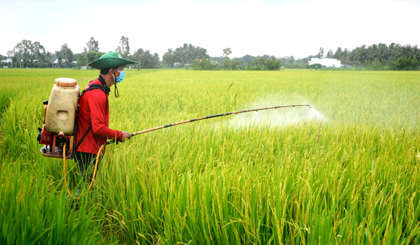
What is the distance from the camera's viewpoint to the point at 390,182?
1.99m

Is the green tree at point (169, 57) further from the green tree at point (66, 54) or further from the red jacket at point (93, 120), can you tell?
the red jacket at point (93, 120)

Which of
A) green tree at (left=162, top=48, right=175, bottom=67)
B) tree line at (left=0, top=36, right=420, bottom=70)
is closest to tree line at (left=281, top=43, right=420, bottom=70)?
tree line at (left=0, top=36, right=420, bottom=70)

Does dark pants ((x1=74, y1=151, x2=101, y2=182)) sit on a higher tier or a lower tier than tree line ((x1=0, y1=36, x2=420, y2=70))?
lower

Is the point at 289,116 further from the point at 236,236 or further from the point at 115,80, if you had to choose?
the point at 236,236

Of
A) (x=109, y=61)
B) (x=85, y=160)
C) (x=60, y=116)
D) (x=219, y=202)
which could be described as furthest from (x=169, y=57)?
(x=219, y=202)

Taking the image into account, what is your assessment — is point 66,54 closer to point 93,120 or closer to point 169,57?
point 169,57

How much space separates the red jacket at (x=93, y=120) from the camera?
228cm

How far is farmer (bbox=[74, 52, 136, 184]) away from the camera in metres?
2.29

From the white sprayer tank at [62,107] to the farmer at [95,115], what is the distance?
0.18 meters

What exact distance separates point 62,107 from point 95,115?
0.26 meters

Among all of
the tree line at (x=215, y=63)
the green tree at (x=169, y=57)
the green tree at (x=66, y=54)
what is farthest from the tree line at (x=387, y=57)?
the green tree at (x=66, y=54)

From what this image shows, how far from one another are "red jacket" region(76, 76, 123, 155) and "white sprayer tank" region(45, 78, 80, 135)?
0.55ft

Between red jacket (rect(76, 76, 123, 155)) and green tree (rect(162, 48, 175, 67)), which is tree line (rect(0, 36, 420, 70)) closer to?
green tree (rect(162, 48, 175, 67))

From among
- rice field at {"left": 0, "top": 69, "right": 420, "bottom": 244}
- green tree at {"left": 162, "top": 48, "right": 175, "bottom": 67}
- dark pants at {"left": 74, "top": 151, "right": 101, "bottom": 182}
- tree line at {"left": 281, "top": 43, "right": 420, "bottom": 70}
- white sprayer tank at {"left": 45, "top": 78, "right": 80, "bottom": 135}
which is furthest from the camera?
green tree at {"left": 162, "top": 48, "right": 175, "bottom": 67}
